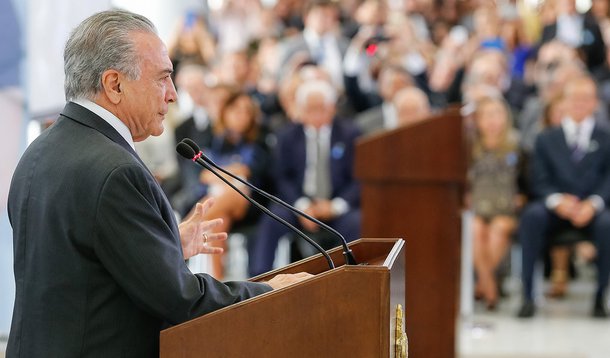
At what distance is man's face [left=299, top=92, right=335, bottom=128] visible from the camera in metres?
6.59

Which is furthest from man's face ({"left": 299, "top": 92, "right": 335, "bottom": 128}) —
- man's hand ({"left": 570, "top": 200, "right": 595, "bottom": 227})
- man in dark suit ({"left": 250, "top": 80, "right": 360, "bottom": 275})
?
man's hand ({"left": 570, "top": 200, "right": 595, "bottom": 227})

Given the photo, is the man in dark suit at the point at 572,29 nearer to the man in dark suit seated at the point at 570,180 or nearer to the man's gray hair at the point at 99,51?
the man in dark suit seated at the point at 570,180

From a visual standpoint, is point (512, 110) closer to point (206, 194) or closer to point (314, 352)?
point (206, 194)

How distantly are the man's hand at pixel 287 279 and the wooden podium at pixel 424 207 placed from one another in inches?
90.2

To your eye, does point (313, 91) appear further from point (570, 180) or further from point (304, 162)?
point (570, 180)

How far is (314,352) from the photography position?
6.64 feet

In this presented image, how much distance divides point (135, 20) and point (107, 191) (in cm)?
40

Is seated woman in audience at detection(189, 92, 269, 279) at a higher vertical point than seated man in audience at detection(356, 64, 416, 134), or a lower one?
lower

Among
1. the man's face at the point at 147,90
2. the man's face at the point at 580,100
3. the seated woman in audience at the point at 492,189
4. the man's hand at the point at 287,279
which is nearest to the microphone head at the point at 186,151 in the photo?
the man's face at the point at 147,90

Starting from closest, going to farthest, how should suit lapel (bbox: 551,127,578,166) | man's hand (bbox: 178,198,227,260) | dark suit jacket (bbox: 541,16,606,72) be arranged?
1. man's hand (bbox: 178,198,227,260)
2. suit lapel (bbox: 551,127,578,166)
3. dark suit jacket (bbox: 541,16,606,72)

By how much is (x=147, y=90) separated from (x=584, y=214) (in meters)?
4.82

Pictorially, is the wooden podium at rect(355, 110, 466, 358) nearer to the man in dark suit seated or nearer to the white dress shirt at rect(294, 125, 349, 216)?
the white dress shirt at rect(294, 125, 349, 216)

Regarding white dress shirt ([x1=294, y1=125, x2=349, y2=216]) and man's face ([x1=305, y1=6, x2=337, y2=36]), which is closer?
white dress shirt ([x1=294, y1=125, x2=349, y2=216])

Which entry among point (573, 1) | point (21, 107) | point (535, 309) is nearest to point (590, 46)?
point (573, 1)
